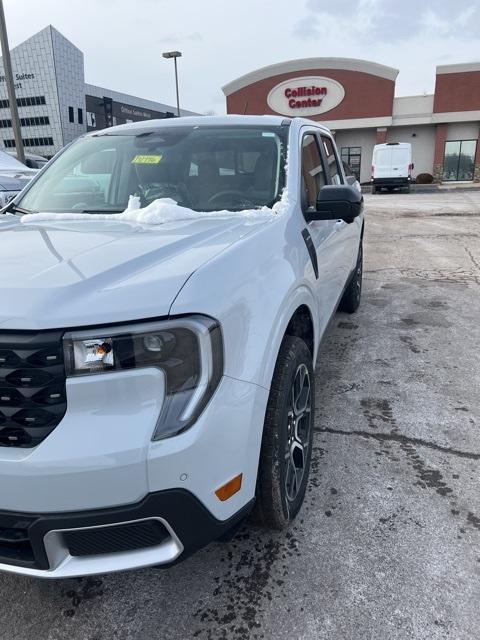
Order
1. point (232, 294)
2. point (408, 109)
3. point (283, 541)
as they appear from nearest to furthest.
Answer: point (232, 294) < point (283, 541) < point (408, 109)

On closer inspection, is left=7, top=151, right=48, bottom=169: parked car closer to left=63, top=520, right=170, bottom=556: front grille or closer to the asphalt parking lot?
the asphalt parking lot

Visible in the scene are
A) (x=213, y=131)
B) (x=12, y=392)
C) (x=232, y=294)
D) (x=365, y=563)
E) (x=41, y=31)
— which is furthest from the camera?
(x=41, y=31)

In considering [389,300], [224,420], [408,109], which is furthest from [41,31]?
[224,420]

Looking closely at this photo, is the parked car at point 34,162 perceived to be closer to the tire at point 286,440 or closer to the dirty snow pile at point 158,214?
the dirty snow pile at point 158,214

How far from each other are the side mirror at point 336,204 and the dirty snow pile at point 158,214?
188 millimetres

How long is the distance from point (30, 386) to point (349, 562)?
1.49 m

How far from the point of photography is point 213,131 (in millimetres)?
3289

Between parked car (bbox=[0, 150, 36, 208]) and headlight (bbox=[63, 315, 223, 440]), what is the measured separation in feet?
17.9

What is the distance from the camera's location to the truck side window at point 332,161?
4.14 meters

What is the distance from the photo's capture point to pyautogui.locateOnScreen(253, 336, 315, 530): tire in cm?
200

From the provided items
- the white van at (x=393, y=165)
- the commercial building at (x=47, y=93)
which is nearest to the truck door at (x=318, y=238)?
the white van at (x=393, y=165)

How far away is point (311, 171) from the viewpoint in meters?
3.33

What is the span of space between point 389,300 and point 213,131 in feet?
12.2

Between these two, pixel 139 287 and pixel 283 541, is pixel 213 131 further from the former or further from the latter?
pixel 283 541
